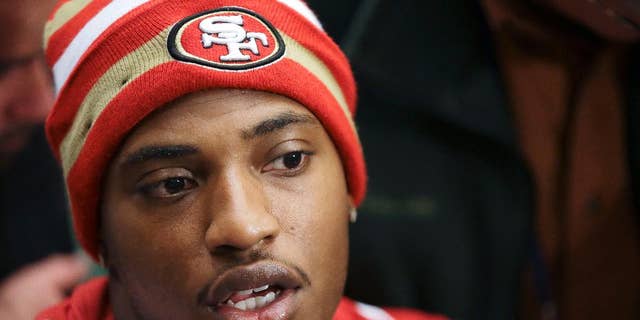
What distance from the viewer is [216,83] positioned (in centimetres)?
95

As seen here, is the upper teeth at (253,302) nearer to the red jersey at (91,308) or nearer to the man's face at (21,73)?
the red jersey at (91,308)

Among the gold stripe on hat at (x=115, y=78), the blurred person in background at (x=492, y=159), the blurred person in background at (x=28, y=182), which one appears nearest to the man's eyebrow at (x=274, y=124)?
the gold stripe on hat at (x=115, y=78)

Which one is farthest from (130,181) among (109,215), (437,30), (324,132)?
(437,30)

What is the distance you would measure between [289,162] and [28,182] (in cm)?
76

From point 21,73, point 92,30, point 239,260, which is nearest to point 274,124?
point 239,260

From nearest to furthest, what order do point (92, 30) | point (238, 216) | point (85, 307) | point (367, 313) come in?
point (238, 216), point (92, 30), point (85, 307), point (367, 313)

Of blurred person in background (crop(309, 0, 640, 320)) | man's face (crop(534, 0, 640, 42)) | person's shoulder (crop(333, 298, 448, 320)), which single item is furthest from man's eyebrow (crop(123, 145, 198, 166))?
man's face (crop(534, 0, 640, 42))

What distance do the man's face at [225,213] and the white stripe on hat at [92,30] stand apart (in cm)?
15

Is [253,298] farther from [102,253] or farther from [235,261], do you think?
[102,253]

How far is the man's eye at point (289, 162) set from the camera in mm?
997

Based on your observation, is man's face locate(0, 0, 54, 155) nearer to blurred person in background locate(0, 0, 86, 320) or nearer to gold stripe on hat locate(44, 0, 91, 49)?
blurred person in background locate(0, 0, 86, 320)

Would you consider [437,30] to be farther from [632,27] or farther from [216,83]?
[216,83]

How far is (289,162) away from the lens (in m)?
1.01

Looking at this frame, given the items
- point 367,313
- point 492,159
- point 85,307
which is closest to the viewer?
point 85,307
